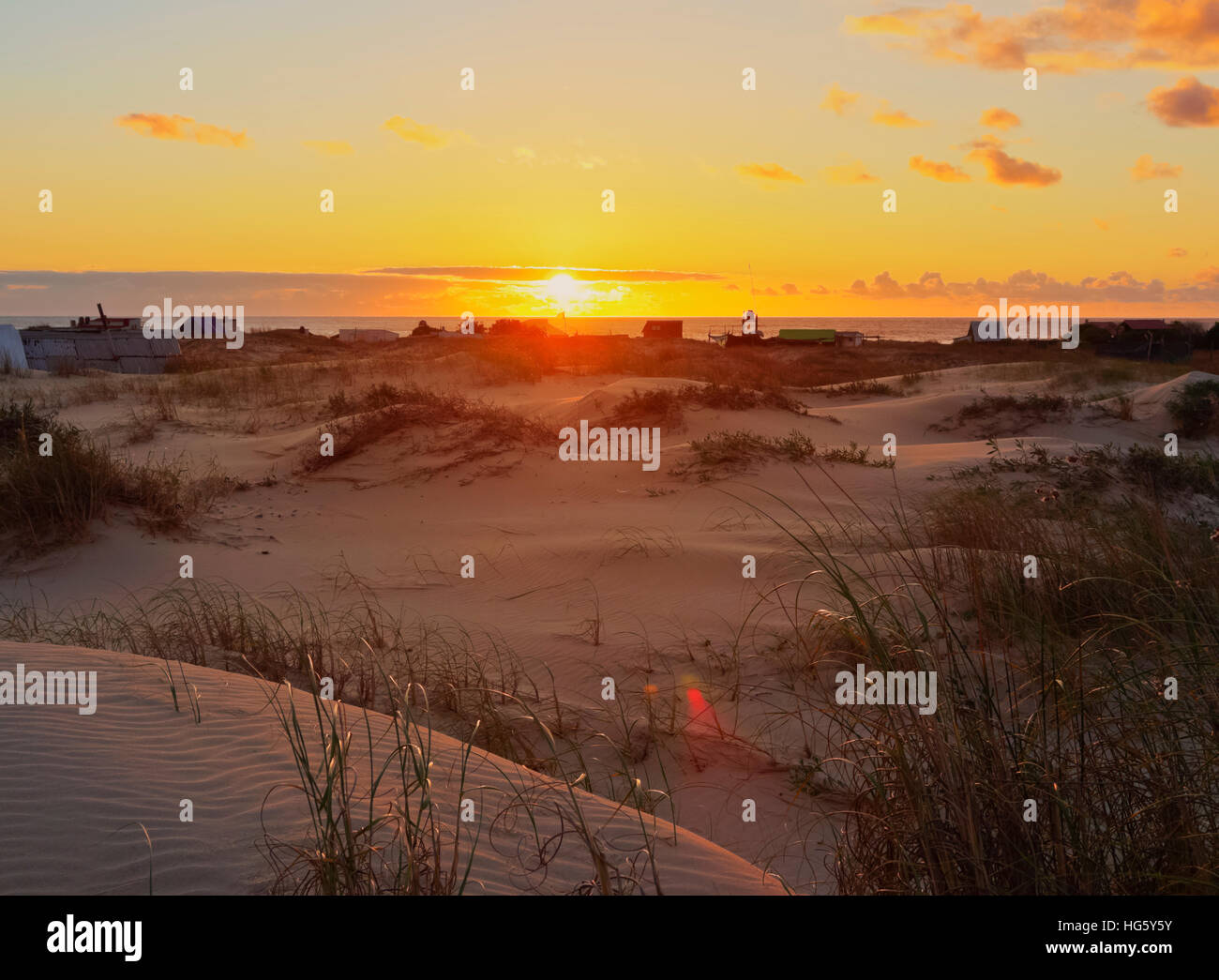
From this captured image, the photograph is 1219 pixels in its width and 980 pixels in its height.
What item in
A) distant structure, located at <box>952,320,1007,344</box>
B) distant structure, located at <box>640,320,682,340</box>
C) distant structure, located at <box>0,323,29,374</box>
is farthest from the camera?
distant structure, located at <box>640,320,682,340</box>

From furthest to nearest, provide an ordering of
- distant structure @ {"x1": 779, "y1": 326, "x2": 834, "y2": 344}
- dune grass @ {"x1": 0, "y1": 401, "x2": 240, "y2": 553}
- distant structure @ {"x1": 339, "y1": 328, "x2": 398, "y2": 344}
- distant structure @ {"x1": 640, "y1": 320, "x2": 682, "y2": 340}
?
distant structure @ {"x1": 640, "y1": 320, "x2": 682, "y2": 340} < distant structure @ {"x1": 779, "y1": 326, "x2": 834, "y2": 344} < distant structure @ {"x1": 339, "y1": 328, "x2": 398, "y2": 344} < dune grass @ {"x1": 0, "y1": 401, "x2": 240, "y2": 553}

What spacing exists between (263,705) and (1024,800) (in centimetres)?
356

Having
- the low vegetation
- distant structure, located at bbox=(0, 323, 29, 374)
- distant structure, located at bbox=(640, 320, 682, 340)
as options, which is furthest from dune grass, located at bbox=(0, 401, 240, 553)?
distant structure, located at bbox=(640, 320, 682, 340)

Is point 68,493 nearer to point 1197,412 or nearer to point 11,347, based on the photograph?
point 1197,412

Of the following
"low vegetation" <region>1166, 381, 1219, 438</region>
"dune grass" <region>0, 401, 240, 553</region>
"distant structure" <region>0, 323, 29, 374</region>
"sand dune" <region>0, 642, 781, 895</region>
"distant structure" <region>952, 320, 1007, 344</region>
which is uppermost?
"distant structure" <region>952, 320, 1007, 344</region>

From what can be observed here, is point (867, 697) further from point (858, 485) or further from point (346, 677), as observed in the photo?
point (858, 485)

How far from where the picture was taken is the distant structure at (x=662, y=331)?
182ft

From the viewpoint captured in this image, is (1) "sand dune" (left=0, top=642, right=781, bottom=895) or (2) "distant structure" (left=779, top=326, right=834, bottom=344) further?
(2) "distant structure" (left=779, top=326, right=834, bottom=344)

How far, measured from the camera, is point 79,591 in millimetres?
8156

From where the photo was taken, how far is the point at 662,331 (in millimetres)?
58906

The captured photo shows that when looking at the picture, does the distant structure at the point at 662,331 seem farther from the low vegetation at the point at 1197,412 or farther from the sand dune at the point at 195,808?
the sand dune at the point at 195,808

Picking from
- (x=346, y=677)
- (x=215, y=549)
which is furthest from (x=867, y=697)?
(x=215, y=549)

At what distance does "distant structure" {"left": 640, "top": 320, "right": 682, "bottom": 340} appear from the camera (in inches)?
2189

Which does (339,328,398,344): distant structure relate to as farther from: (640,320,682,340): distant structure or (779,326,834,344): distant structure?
(779,326,834,344): distant structure
